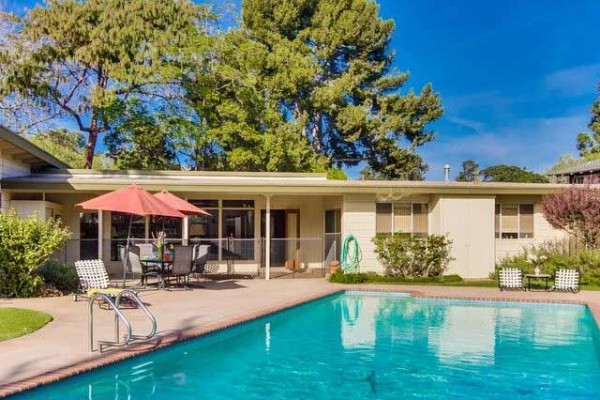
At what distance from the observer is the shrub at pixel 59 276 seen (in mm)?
13922

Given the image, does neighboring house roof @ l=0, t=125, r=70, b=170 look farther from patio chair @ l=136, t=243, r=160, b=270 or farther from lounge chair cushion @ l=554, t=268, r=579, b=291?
lounge chair cushion @ l=554, t=268, r=579, b=291

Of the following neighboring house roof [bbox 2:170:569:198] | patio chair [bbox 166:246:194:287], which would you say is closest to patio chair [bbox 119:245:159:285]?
patio chair [bbox 166:246:194:287]

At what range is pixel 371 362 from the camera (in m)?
8.86

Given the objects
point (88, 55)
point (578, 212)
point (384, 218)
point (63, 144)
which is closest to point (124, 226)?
point (384, 218)

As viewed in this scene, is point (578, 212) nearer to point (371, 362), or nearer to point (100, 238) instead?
point (371, 362)

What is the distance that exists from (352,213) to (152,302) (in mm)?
8139

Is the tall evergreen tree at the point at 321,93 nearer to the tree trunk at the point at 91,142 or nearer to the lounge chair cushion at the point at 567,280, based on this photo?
the tree trunk at the point at 91,142

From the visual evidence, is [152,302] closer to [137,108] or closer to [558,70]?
[137,108]

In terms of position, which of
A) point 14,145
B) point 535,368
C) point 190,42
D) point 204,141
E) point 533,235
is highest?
point 190,42

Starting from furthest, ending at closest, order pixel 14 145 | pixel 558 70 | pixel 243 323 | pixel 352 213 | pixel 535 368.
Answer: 1. pixel 558 70
2. pixel 352 213
3. pixel 14 145
4. pixel 243 323
5. pixel 535 368

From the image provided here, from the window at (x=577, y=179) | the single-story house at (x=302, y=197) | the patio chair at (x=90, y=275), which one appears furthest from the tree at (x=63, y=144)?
the window at (x=577, y=179)

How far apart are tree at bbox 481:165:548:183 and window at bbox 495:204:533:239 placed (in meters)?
32.5

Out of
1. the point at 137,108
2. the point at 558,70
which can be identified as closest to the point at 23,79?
the point at 137,108

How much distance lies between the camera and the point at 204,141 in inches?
1163
